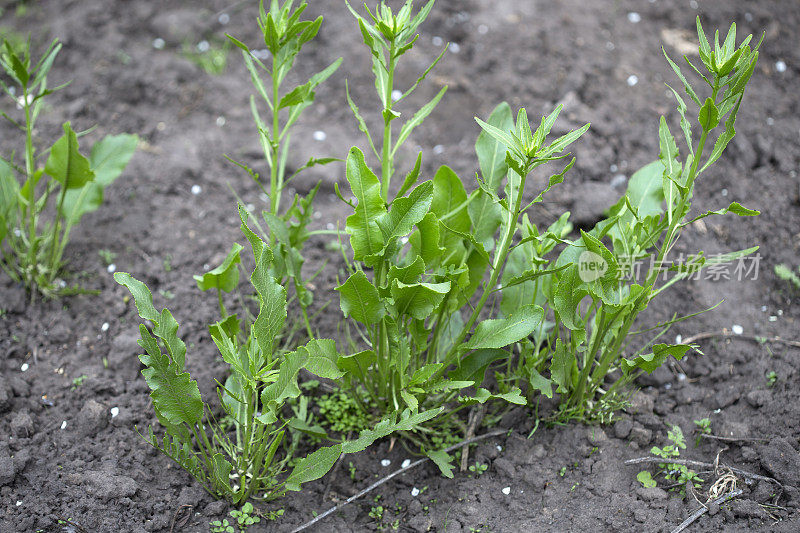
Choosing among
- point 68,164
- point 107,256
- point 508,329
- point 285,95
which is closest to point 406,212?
point 508,329

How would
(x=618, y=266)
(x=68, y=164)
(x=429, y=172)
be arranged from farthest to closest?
(x=429, y=172), (x=68, y=164), (x=618, y=266)

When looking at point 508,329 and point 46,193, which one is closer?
point 508,329

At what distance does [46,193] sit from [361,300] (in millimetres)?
1535

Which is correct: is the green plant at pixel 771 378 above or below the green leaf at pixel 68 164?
below

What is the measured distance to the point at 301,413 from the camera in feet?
7.89

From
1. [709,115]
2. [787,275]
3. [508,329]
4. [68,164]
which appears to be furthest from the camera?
[787,275]

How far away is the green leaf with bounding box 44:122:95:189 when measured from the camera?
2646mm

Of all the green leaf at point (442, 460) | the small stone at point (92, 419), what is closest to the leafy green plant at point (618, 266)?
the green leaf at point (442, 460)

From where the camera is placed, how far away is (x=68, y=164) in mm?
2689

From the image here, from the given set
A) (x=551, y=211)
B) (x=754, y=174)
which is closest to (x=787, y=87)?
(x=754, y=174)

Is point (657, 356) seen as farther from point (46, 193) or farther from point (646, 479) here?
point (46, 193)

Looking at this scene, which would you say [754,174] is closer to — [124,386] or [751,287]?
[751,287]

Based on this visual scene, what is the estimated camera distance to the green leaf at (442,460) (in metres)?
2.26

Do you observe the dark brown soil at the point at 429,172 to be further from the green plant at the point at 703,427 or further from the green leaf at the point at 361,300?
the green leaf at the point at 361,300
